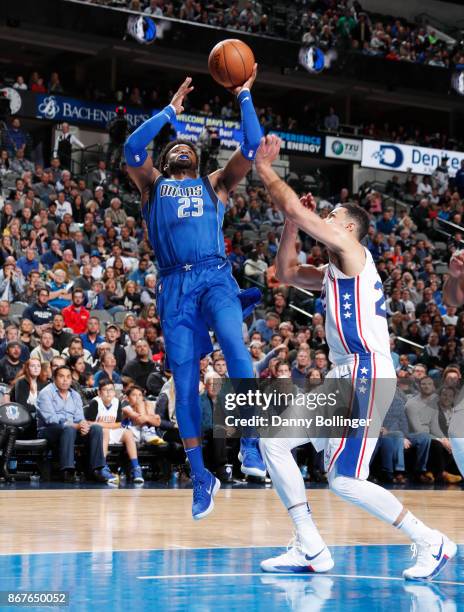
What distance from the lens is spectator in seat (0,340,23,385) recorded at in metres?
12.4

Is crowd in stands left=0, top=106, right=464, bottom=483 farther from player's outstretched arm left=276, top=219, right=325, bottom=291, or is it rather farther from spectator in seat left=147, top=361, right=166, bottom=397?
player's outstretched arm left=276, top=219, right=325, bottom=291

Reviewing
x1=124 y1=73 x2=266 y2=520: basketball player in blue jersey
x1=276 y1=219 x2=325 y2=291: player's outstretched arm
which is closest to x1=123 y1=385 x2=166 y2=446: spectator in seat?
x1=124 y1=73 x2=266 y2=520: basketball player in blue jersey

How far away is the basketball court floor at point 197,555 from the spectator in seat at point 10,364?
235 cm

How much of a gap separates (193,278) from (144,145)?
2.92ft

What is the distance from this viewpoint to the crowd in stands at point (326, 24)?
25.1m

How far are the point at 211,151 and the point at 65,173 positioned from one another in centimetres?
443

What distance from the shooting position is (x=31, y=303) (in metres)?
14.5

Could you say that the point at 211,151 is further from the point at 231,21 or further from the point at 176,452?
the point at 176,452

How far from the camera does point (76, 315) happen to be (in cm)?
1429

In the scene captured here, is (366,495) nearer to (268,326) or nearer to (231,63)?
(231,63)

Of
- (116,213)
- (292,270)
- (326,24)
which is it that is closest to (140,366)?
(116,213)

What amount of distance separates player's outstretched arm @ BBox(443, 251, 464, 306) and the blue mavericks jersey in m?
1.46

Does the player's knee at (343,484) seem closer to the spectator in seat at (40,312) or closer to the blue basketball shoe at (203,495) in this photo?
the blue basketball shoe at (203,495)

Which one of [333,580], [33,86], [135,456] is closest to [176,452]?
[135,456]
